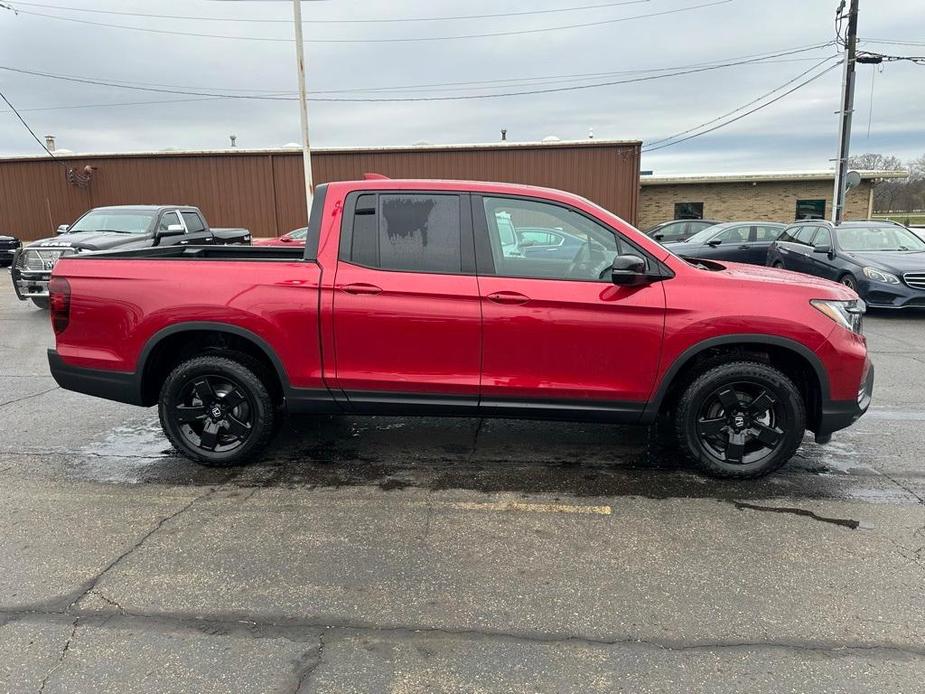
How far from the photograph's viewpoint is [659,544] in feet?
11.1

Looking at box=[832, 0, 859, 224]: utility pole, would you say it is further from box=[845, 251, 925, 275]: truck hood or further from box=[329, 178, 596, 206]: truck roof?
box=[329, 178, 596, 206]: truck roof

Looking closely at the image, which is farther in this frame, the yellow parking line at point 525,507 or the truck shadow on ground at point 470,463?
the truck shadow on ground at point 470,463

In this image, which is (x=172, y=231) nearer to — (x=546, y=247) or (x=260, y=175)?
(x=546, y=247)

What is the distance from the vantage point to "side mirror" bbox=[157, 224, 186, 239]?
11.4 meters

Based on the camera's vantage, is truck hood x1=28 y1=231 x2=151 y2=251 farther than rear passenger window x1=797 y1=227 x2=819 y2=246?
No

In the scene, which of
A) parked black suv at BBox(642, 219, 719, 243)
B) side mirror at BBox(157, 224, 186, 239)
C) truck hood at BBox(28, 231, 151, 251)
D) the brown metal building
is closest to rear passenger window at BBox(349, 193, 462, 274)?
truck hood at BBox(28, 231, 151, 251)

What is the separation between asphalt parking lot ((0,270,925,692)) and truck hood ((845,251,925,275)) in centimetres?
660

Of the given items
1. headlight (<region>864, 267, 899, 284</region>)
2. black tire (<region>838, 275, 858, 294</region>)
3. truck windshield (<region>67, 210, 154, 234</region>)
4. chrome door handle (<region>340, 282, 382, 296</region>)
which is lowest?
black tire (<region>838, 275, 858, 294</region>)

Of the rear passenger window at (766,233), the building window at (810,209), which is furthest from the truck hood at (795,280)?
the building window at (810,209)

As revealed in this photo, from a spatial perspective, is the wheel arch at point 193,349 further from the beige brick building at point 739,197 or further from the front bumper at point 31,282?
the beige brick building at point 739,197

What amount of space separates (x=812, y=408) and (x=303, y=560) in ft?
10.5

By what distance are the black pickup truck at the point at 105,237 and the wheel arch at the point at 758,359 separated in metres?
8.28

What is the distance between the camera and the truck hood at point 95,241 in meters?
10.3

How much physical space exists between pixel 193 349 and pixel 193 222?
9.80m
